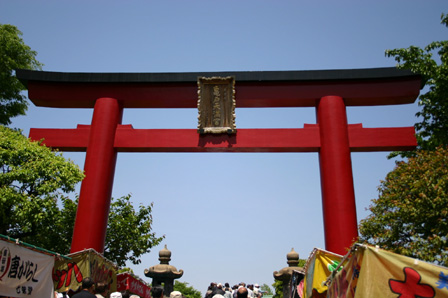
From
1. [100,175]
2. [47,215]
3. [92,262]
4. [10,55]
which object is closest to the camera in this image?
[92,262]

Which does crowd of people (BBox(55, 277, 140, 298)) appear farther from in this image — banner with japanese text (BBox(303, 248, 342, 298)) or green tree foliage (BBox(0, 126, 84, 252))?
green tree foliage (BBox(0, 126, 84, 252))

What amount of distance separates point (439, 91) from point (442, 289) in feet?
28.2

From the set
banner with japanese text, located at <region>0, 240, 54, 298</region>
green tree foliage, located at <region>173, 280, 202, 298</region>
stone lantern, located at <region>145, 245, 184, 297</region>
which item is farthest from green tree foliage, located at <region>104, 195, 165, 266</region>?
green tree foliage, located at <region>173, 280, 202, 298</region>

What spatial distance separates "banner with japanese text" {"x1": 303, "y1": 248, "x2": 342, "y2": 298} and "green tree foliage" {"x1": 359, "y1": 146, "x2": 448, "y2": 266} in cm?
257

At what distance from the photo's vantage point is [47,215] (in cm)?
840

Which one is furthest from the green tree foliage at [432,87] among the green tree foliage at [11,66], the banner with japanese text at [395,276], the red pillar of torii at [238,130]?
the green tree foliage at [11,66]

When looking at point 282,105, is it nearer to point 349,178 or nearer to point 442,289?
point 349,178

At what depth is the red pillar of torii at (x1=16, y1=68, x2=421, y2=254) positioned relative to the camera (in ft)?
33.7

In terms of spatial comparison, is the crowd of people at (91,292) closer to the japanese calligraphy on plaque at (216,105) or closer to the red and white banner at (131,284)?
the red and white banner at (131,284)

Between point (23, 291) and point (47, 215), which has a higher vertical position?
point (47, 215)

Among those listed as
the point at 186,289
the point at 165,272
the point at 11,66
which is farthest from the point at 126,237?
the point at 186,289

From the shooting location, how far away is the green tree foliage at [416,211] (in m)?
6.84

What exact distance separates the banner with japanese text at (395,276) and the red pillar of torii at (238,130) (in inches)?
280

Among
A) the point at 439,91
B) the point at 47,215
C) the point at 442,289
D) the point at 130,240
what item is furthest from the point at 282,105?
the point at 442,289
